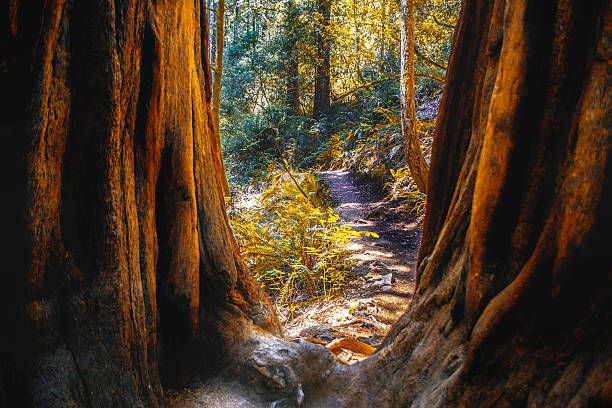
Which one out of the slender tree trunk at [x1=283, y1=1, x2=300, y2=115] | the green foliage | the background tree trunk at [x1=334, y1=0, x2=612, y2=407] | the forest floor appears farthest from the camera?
the slender tree trunk at [x1=283, y1=1, x2=300, y2=115]

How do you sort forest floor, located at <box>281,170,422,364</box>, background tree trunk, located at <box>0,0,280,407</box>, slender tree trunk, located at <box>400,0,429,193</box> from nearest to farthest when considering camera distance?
background tree trunk, located at <box>0,0,280,407</box>
forest floor, located at <box>281,170,422,364</box>
slender tree trunk, located at <box>400,0,429,193</box>

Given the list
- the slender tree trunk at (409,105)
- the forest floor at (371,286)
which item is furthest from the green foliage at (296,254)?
the slender tree trunk at (409,105)

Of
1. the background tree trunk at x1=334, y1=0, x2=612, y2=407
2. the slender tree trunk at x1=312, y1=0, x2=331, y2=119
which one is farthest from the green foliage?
the slender tree trunk at x1=312, y1=0, x2=331, y2=119

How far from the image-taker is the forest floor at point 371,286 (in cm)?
382

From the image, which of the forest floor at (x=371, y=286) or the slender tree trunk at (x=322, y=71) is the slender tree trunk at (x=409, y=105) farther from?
the slender tree trunk at (x=322, y=71)

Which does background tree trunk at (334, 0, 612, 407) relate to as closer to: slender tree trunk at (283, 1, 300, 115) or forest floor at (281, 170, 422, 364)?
forest floor at (281, 170, 422, 364)

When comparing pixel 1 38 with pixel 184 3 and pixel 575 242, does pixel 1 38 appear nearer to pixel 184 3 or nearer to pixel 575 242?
pixel 184 3

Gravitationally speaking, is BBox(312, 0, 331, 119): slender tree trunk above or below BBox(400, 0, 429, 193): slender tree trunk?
above

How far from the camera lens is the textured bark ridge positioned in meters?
1.21

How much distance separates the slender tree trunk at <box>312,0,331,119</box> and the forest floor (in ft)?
27.4

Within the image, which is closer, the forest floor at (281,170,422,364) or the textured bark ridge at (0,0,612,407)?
the textured bark ridge at (0,0,612,407)

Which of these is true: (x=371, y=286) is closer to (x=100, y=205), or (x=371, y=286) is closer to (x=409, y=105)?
(x=409, y=105)

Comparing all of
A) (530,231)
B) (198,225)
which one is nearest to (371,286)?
(198,225)

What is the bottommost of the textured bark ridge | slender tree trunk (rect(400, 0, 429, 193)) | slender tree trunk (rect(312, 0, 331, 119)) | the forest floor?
the forest floor
